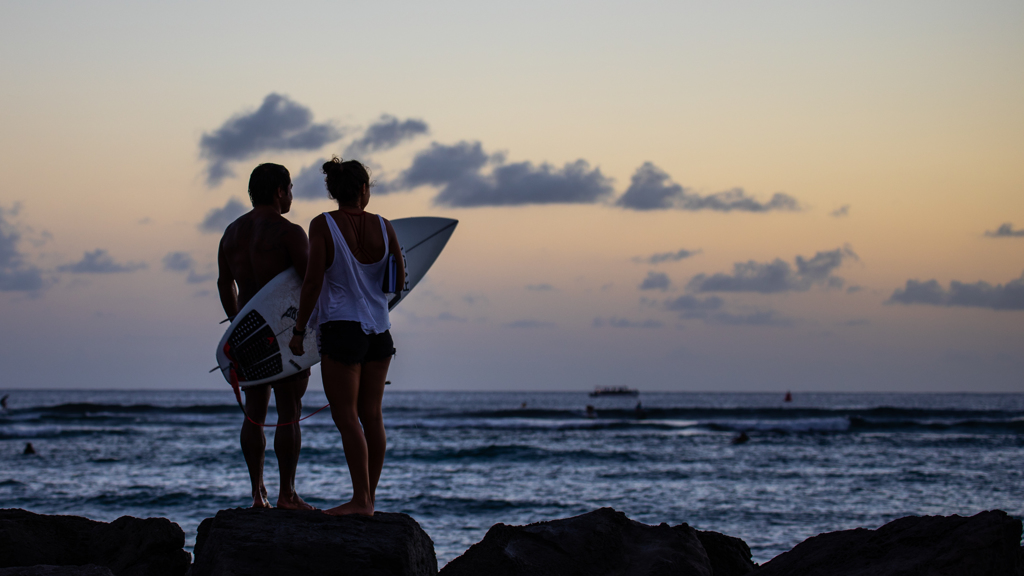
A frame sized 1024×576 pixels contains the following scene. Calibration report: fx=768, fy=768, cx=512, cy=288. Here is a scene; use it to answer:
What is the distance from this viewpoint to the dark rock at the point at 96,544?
4051mm

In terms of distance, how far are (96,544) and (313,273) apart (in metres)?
2.18

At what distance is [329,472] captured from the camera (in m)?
18.5

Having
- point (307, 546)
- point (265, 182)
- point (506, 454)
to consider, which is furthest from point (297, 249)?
point (506, 454)

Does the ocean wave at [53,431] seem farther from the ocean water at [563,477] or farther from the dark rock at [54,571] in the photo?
the dark rock at [54,571]

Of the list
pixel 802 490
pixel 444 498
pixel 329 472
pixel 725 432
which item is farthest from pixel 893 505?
pixel 725 432

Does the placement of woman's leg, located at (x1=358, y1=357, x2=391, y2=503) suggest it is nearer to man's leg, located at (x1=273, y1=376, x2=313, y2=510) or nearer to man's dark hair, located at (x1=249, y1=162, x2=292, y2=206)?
man's leg, located at (x1=273, y1=376, x2=313, y2=510)

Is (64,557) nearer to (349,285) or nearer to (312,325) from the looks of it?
(312,325)

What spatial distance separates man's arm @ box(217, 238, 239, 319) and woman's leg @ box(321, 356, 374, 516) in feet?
2.94

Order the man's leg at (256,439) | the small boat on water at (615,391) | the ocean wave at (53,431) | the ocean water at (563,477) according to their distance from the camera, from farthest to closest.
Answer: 1. the small boat on water at (615,391)
2. the ocean wave at (53,431)
3. the ocean water at (563,477)
4. the man's leg at (256,439)

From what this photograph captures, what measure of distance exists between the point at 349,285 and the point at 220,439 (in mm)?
27466

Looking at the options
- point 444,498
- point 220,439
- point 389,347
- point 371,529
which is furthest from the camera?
Result: point 220,439

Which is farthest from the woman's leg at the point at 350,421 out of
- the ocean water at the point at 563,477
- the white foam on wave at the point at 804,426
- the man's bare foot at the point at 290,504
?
the white foam on wave at the point at 804,426

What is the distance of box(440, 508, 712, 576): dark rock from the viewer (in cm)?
368

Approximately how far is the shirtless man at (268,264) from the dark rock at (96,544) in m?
0.67
